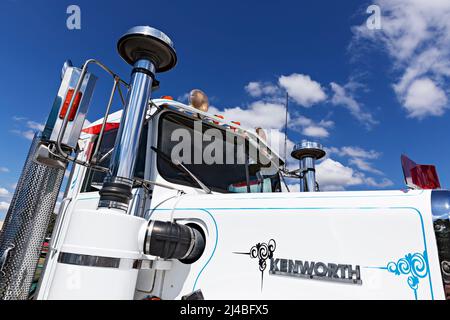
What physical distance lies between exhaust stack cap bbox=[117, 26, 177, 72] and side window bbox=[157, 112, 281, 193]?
0.59m

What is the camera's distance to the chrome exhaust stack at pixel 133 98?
62.0 inches

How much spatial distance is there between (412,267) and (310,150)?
2903 millimetres

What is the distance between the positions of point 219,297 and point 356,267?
714mm

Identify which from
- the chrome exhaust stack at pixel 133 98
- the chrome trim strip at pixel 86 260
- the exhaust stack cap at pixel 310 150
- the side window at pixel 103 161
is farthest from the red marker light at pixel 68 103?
the exhaust stack cap at pixel 310 150

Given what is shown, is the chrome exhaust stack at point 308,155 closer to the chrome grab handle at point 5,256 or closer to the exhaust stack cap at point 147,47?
the exhaust stack cap at point 147,47

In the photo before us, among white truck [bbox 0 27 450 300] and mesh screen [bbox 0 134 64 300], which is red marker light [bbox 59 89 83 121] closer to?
white truck [bbox 0 27 450 300]

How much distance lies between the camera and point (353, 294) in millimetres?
1302

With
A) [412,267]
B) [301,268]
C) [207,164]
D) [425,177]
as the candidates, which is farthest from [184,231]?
[425,177]

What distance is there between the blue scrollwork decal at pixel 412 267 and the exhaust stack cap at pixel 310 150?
2875mm

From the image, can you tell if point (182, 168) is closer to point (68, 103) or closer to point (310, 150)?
point (68, 103)

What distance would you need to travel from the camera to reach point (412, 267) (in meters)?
1.25

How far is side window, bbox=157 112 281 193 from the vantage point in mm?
2307

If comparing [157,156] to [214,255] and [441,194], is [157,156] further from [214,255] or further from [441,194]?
[441,194]
